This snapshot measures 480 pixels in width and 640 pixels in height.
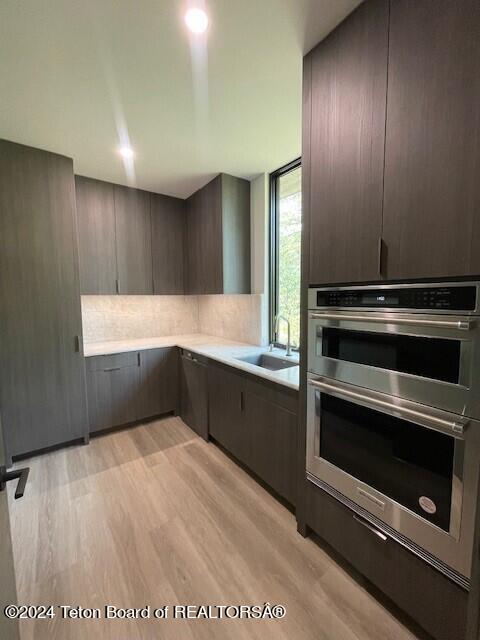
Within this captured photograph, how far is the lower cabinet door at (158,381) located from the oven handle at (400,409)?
2.01 meters

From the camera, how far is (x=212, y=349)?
106 inches

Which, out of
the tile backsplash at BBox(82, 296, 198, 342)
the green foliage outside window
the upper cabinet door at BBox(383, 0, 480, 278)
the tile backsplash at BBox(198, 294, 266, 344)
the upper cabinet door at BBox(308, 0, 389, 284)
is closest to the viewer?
the upper cabinet door at BBox(383, 0, 480, 278)

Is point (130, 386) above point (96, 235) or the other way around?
the other way around

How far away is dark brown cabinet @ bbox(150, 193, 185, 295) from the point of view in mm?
3141

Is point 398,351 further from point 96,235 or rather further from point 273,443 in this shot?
point 96,235

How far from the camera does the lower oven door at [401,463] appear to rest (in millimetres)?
930

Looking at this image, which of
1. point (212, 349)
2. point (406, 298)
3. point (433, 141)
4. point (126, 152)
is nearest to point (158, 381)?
point (212, 349)

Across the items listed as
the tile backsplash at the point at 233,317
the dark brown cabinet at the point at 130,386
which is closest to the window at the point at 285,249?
the tile backsplash at the point at 233,317

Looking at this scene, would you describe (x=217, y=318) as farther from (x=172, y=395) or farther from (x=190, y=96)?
(x=190, y=96)

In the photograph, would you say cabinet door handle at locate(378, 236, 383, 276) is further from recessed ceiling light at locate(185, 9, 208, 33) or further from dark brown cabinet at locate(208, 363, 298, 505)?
recessed ceiling light at locate(185, 9, 208, 33)

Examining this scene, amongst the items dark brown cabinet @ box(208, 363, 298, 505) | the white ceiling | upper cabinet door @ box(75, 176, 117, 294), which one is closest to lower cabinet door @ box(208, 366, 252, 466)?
dark brown cabinet @ box(208, 363, 298, 505)

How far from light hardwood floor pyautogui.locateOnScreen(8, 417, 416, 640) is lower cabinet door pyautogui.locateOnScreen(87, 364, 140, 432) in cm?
52

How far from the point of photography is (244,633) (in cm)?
114

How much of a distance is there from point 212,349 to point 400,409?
1.87 meters
